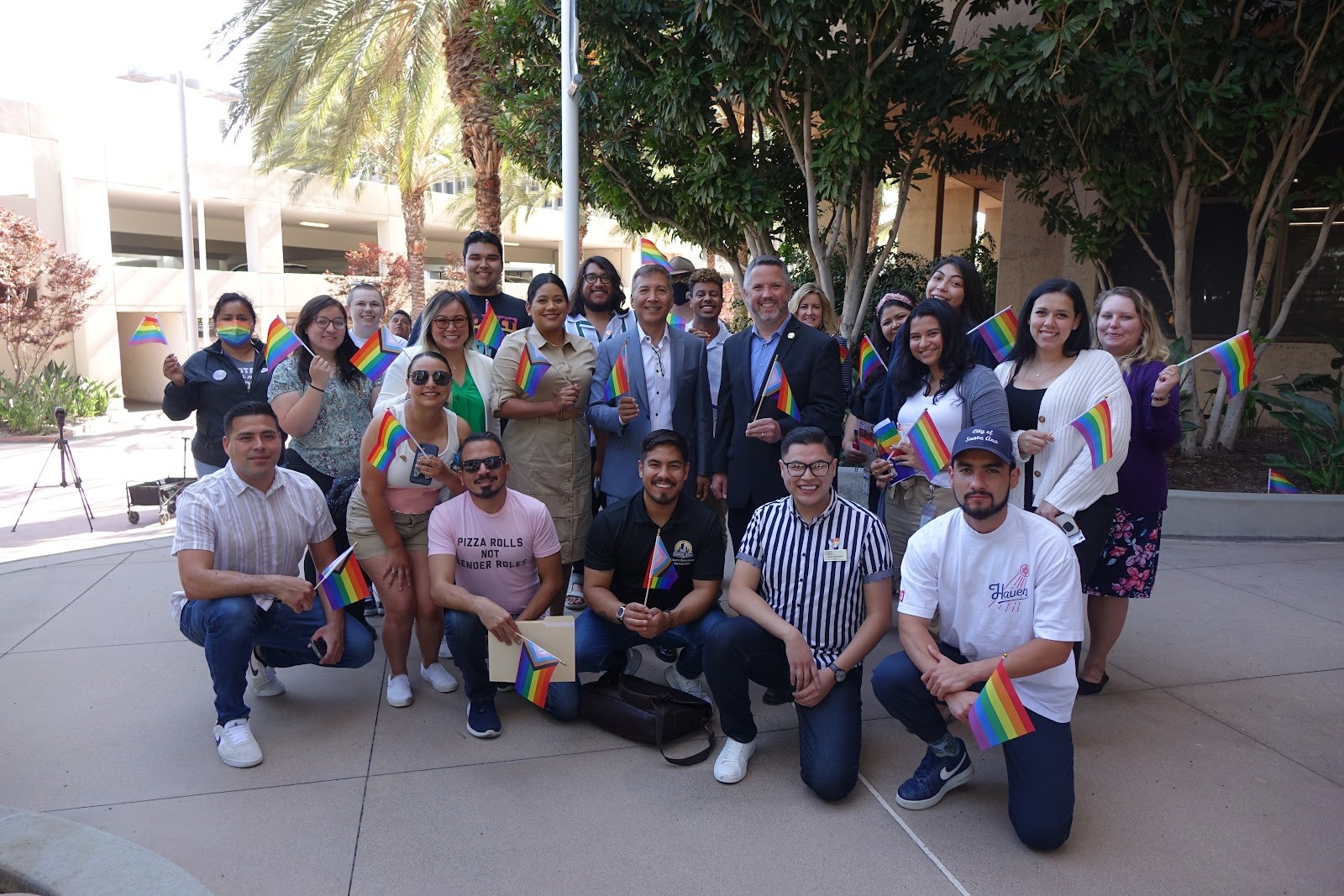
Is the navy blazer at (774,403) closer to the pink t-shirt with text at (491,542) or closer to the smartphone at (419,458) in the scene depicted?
the pink t-shirt with text at (491,542)

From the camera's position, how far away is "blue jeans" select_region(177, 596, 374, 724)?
3.46 meters

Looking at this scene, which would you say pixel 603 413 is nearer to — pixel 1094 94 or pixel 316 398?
pixel 316 398

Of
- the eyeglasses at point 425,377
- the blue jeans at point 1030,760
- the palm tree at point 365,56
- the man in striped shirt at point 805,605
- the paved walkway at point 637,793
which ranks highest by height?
the palm tree at point 365,56

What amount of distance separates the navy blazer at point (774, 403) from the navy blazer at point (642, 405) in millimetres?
168

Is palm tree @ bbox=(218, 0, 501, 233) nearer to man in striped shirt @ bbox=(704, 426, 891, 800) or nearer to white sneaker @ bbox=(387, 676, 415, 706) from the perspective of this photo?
white sneaker @ bbox=(387, 676, 415, 706)

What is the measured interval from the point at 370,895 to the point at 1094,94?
23.9 ft

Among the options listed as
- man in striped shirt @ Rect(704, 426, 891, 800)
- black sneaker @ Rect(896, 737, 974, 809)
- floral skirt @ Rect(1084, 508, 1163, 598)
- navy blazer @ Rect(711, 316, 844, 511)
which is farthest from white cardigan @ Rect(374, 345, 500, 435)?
floral skirt @ Rect(1084, 508, 1163, 598)

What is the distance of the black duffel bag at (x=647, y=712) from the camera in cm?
346

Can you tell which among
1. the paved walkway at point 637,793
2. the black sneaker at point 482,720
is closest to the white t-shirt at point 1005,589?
the paved walkway at point 637,793

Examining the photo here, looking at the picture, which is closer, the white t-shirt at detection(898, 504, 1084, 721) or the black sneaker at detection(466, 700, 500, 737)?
the white t-shirt at detection(898, 504, 1084, 721)

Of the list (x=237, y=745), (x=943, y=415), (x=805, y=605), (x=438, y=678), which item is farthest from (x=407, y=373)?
(x=943, y=415)

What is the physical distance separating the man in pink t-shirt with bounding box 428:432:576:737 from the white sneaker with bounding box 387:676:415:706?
1.02 ft

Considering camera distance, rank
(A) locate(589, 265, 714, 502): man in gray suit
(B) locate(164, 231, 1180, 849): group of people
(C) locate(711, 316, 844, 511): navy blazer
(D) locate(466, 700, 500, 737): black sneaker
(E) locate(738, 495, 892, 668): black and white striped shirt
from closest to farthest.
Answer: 1. (B) locate(164, 231, 1180, 849): group of people
2. (E) locate(738, 495, 892, 668): black and white striped shirt
3. (D) locate(466, 700, 500, 737): black sneaker
4. (C) locate(711, 316, 844, 511): navy blazer
5. (A) locate(589, 265, 714, 502): man in gray suit

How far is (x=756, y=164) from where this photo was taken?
9109mm
